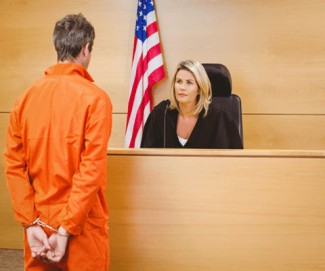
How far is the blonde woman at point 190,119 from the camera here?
252cm

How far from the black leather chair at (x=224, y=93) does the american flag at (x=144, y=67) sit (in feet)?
2.23

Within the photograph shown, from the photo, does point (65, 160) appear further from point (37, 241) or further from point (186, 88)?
point (186, 88)

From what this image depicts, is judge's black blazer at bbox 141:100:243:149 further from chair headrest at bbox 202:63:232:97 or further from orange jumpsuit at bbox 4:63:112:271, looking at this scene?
orange jumpsuit at bbox 4:63:112:271

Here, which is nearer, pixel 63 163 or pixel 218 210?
pixel 63 163

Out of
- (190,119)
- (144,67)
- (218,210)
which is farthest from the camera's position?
(144,67)

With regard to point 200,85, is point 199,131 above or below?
below

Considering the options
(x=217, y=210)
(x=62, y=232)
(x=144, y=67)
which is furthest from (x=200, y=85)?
(x=62, y=232)

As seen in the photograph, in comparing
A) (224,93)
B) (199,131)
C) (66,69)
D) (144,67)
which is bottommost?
A: (199,131)

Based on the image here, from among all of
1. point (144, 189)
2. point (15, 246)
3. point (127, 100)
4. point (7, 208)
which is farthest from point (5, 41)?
point (144, 189)

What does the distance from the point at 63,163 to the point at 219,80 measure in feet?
5.60

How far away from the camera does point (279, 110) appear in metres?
3.38

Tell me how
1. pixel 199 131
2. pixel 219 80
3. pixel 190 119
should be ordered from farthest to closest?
pixel 219 80
pixel 190 119
pixel 199 131

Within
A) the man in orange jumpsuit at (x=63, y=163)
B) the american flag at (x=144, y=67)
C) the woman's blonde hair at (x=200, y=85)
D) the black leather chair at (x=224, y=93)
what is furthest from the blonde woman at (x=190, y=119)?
the man in orange jumpsuit at (x=63, y=163)

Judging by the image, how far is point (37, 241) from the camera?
4.64 ft
